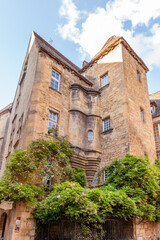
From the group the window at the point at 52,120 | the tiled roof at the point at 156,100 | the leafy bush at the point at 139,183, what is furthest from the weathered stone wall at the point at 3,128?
the tiled roof at the point at 156,100

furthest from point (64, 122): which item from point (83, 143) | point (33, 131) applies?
point (33, 131)

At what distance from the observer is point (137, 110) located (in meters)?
12.9

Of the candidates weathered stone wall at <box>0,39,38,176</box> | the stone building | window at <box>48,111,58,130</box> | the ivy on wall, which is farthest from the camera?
window at <box>48,111,58,130</box>

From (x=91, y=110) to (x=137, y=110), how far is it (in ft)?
10.1

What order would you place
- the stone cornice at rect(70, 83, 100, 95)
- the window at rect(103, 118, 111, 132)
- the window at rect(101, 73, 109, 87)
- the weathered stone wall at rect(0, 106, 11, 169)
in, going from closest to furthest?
the window at rect(103, 118, 111, 132) < the stone cornice at rect(70, 83, 100, 95) < the window at rect(101, 73, 109, 87) < the weathered stone wall at rect(0, 106, 11, 169)

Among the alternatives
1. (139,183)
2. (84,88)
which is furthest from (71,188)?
(84,88)

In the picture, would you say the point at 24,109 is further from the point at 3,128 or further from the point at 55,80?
the point at 3,128

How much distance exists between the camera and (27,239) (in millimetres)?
7848

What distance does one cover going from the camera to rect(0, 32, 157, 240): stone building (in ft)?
35.9

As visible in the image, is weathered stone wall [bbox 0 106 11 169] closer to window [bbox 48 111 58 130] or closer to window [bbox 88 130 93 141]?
window [bbox 48 111 58 130]

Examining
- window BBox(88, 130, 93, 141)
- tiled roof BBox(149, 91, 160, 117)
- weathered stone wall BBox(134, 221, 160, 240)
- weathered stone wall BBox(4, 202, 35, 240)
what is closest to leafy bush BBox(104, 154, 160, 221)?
weathered stone wall BBox(134, 221, 160, 240)

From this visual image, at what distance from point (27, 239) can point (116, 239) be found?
3728mm

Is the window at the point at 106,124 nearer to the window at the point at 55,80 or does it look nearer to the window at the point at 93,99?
the window at the point at 93,99

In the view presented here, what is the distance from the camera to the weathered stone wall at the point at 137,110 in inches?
450
